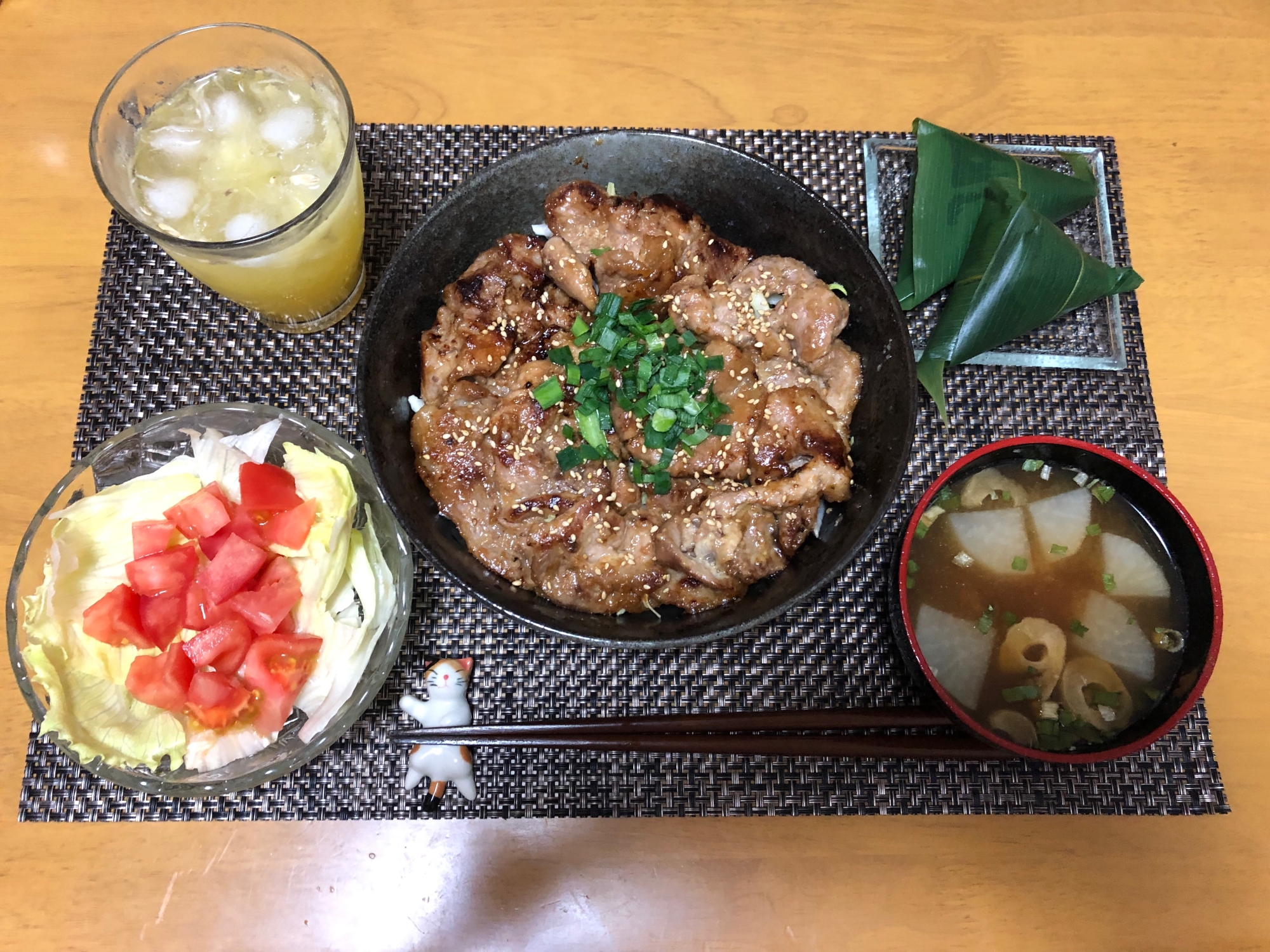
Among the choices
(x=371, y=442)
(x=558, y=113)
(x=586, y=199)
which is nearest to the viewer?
(x=371, y=442)

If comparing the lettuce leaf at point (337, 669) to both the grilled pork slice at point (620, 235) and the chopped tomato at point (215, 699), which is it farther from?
the grilled pork slice at point (620, 235)

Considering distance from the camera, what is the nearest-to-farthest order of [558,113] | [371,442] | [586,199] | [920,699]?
[371,442] < [586,199] < [920,699] < [558,113]

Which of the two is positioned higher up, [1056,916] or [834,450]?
[834,450]

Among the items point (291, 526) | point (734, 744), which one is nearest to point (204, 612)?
point (291, 526)

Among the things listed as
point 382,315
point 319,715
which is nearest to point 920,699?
point 319,715

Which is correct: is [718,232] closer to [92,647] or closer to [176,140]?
[176,140]

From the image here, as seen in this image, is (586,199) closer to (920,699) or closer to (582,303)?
(582,303)
